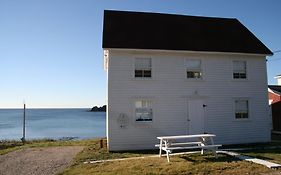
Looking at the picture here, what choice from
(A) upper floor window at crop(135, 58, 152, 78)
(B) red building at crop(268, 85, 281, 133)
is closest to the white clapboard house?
(A) upper floor window at crop(135, 58, 152, 78)

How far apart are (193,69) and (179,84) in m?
1.44

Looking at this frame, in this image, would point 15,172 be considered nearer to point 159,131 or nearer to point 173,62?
point 159,131

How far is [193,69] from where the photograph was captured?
19.6 metres

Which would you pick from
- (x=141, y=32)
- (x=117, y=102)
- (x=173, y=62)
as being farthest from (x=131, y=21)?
(x=117, y=102)

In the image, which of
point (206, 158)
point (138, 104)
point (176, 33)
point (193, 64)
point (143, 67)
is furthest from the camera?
point (176, 33)

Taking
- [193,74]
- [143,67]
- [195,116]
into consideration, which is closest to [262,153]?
[195,116]

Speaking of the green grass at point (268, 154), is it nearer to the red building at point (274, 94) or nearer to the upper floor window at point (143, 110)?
the upper floor window at point (143, 110)

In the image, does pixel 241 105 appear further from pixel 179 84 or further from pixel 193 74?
pixel 179 84

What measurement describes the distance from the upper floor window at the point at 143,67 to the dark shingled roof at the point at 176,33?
0.87m

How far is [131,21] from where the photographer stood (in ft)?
70.8

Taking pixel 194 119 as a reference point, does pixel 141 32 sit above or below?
above

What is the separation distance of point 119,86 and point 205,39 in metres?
7.11

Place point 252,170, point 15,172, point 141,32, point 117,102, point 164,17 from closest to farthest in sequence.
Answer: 1. point 252,170
2. point 15,172
3. point 117,102
4. point 141,32
5. point 164,17

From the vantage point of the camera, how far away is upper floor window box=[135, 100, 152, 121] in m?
18.5
